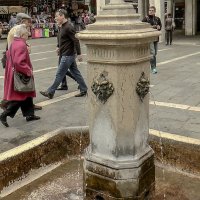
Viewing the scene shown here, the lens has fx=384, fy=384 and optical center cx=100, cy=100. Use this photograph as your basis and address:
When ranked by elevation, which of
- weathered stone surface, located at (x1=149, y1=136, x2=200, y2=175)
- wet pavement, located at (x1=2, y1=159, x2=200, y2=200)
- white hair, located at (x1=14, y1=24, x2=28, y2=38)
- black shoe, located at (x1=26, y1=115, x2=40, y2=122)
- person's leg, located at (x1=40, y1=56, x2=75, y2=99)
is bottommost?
wet pavement, located at (x1=2, y1=159, x2=200, y2=200)

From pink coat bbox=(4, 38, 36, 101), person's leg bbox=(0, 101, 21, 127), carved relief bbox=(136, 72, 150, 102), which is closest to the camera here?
carved relief bbox=(136, 72, 150, 102)

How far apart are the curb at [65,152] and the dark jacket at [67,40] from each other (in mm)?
2831

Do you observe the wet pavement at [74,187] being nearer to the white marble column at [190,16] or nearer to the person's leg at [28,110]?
the person's leg at [28,110]

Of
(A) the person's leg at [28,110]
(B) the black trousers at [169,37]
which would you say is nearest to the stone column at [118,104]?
(A) the person's leg at [28,110]

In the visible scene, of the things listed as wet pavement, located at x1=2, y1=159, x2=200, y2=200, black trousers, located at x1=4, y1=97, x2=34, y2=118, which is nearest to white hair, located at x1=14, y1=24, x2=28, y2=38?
black trousers, located at x1=4, y1=97, x2=34, y2=118

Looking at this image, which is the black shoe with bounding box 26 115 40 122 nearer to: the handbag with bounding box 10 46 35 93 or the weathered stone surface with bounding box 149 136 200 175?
the handbag with bounding box 10 46 35 93

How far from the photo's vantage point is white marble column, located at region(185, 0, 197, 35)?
22.7 m

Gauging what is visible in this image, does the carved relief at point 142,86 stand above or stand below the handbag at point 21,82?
above

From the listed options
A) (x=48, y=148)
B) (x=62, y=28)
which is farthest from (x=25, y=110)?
(x=62, y=28)

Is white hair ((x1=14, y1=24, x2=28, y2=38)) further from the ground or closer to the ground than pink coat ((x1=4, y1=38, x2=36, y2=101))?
further from the ground

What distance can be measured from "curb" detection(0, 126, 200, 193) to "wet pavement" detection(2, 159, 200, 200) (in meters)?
0.16

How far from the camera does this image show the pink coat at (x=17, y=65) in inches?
217

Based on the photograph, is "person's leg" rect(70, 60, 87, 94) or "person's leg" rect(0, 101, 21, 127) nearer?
"person's leg" rect(0, 101, 21, 127)

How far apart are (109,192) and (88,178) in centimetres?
26
